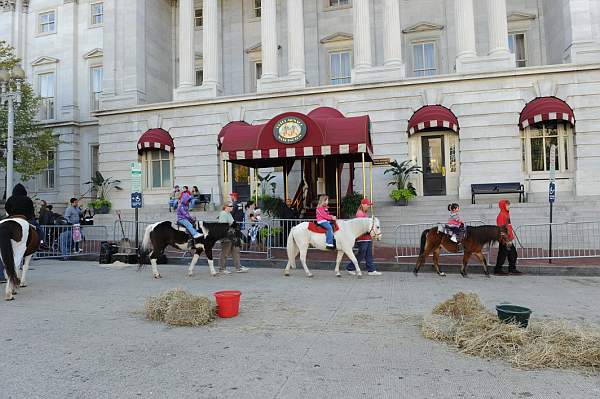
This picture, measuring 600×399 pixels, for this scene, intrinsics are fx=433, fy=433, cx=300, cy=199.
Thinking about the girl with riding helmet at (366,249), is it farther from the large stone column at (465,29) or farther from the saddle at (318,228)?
the large stone column at (465,29)

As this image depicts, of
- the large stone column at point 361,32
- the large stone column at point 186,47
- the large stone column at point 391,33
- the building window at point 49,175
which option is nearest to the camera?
the large stone column at point 391,33

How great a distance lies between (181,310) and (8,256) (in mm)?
4397

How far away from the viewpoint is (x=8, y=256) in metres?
8.34

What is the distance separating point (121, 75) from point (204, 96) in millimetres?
5978

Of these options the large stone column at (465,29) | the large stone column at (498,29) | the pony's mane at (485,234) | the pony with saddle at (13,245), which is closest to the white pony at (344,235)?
the pony's mane at (485,234)

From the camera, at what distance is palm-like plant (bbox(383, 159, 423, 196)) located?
1939 cm

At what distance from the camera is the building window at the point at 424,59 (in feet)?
80.2

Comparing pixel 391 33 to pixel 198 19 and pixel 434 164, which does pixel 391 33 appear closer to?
pixel 434 164

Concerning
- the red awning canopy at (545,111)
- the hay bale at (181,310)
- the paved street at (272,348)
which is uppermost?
the red awning canopy at (545,111)

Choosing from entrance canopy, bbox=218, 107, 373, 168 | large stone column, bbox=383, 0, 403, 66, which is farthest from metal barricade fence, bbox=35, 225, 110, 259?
large stone column, bbox=383, 0, 403, 66

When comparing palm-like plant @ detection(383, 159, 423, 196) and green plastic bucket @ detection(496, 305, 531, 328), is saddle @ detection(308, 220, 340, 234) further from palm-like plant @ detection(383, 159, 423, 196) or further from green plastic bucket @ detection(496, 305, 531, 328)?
palm-like plant @ detection(383, 159, 423, 196)

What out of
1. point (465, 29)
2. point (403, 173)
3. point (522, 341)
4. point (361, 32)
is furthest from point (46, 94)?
point (522, 341)

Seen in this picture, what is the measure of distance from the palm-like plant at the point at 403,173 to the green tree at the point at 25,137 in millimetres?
20376

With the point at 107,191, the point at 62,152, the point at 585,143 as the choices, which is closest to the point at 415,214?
the point at 585,143
